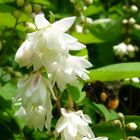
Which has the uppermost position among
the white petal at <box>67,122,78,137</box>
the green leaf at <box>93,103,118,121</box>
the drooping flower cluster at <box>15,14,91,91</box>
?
the drooping flower cluster at <box>15,14,91,91</box>

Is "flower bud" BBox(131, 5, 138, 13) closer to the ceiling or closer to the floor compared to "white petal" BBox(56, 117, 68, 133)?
closer to the floor

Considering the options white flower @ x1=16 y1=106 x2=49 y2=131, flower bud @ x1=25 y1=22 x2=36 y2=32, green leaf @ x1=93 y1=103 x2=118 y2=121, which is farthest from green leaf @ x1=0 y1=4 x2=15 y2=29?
white flower @ x1=16 y1=106 x2=49 y2=131

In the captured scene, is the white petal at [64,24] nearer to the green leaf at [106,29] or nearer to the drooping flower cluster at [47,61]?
the drooping flower cluster at [47,61]

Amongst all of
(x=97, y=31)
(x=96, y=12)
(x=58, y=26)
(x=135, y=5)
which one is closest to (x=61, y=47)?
(x=58, y=26)

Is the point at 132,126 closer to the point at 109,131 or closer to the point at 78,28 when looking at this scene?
the point at 109,131

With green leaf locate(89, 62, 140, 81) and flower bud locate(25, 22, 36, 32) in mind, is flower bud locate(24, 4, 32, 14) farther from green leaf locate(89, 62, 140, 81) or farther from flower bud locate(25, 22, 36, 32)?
green leaf locate(89, 62, 140, 81)

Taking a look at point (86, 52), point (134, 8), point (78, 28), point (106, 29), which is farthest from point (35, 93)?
point (134, 8)

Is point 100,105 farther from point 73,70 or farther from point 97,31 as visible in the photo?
point 97,31
